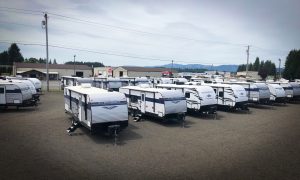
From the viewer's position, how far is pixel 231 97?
2659 cm

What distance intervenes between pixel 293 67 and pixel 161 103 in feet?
225

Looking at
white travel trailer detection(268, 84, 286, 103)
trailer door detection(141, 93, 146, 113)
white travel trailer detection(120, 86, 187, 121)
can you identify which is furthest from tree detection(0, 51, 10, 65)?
white travel trailer detection(268, 84, 286, 103)

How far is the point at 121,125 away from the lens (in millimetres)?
16359

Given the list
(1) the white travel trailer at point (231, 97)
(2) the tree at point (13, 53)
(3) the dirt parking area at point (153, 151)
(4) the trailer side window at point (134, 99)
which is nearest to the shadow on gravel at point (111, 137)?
(3) the dirt parking area at point (153, 151)

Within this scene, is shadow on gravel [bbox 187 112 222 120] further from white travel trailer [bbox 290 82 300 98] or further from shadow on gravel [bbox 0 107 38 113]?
white travel trailer [bbox 290 82 300 98]

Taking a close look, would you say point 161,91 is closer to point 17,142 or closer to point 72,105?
point 72,105

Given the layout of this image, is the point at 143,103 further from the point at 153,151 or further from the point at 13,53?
the point at 13,53

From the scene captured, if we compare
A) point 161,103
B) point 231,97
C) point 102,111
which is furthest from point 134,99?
point 231,97

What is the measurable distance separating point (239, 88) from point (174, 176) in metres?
18.9

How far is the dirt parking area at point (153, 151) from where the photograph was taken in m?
11.0

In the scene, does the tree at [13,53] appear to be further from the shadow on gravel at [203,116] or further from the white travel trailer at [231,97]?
the white travel trailer at [231,97]

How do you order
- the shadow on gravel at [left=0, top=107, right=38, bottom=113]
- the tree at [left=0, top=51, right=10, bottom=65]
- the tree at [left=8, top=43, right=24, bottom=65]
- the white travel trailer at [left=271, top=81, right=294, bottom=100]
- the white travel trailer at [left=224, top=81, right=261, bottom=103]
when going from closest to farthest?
1. the shadow on gravel at [left=0, top=107, right=38, bottom=113]
2. the white travel trailer at [left=224, top=81, right=261, bottom=103]
3. the white travel trailer at [left=271, top=81, right=294, bottom=100]
4. the tree at [left=0, top=51, right=10, bottom=65]
5. the tree at [left=8, top=43, right=24, bottom=65]

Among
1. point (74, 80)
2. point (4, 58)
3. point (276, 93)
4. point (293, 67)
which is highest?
point (4, 58)

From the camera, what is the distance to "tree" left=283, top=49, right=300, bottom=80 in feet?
240
